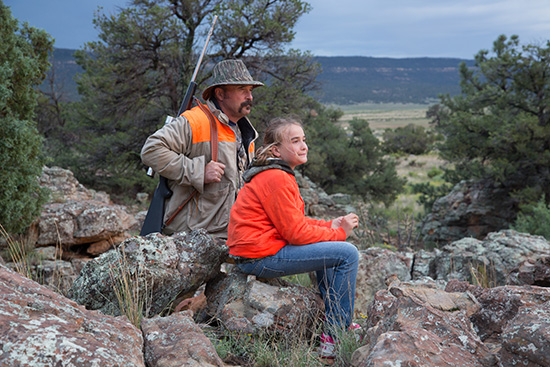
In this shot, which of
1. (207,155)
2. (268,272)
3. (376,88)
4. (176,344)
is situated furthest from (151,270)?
(376,88)

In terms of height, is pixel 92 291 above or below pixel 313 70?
below

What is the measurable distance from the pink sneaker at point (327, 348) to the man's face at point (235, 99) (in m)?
1.95

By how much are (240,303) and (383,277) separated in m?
1.78

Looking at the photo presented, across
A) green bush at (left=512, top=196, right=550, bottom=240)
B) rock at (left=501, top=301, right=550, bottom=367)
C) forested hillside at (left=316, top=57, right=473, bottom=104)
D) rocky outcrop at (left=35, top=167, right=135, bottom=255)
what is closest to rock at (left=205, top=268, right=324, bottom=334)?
rock at (left=501, top=301, right=550, bottom=367)

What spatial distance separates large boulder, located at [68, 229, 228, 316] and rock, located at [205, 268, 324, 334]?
283mm

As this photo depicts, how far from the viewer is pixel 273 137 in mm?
3186

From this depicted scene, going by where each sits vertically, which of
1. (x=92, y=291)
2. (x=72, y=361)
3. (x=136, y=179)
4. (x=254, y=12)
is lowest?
(x=136, y=179)

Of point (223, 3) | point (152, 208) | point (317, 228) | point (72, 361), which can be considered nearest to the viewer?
point (72, 361)

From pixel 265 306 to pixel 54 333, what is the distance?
4.97 ft

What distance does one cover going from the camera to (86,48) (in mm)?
12562

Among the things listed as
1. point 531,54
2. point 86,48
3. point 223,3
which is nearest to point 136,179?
point 86,48

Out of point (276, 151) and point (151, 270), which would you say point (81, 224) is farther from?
point (276, 151)

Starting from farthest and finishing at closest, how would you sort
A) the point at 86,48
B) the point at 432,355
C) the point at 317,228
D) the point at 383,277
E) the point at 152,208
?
the point at 86,48, the point at 383,277, the point at 152,208, the point at 317,228, the point at 432,355

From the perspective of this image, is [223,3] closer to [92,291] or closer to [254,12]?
[254,12]
